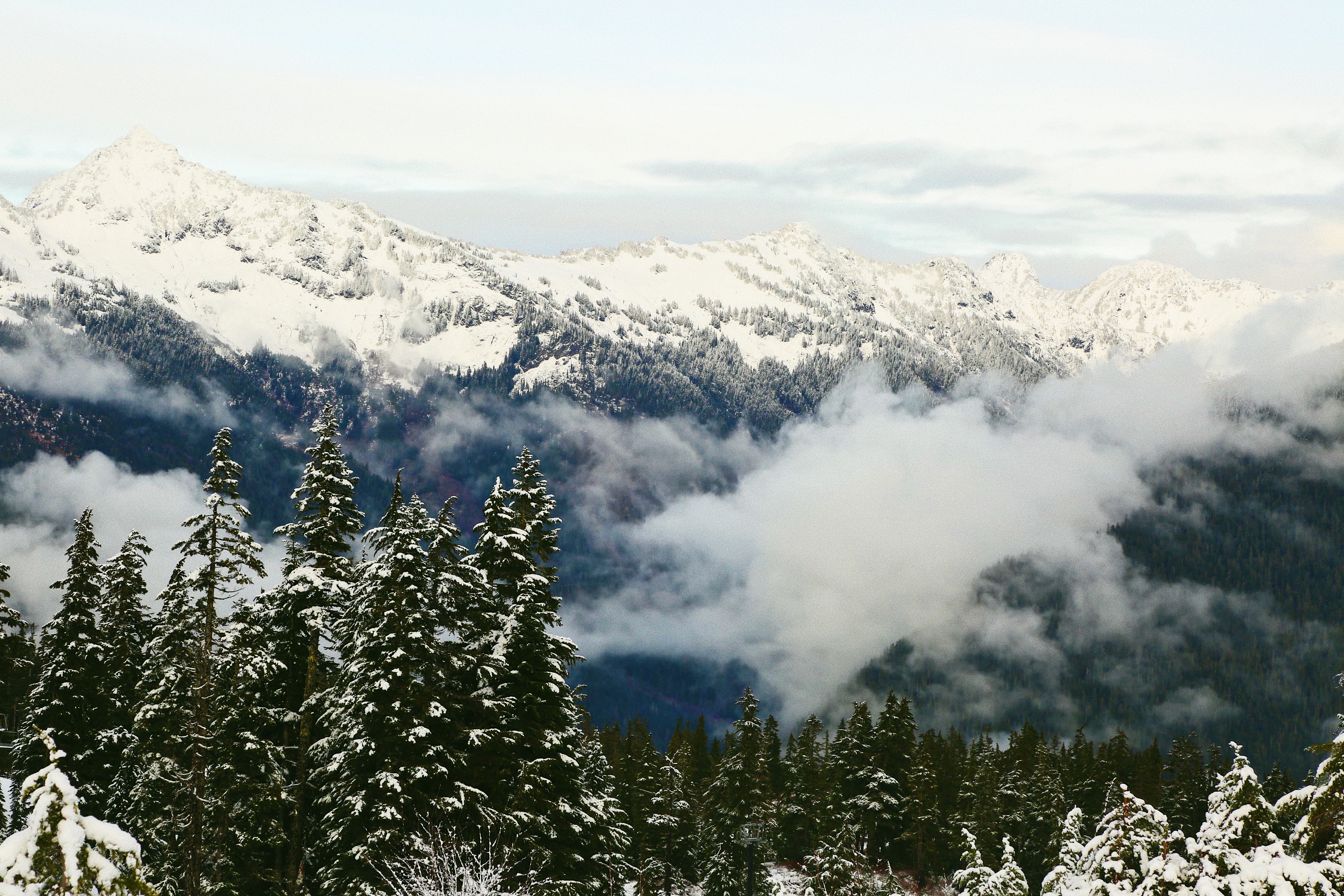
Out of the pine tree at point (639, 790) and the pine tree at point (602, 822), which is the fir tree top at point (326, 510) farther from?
the pine tree at point (639, 790)

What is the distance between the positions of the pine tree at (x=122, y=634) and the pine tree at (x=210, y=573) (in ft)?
40.9

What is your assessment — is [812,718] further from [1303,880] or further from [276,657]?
[1303,880]

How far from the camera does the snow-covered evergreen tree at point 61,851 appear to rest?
11.7 meters

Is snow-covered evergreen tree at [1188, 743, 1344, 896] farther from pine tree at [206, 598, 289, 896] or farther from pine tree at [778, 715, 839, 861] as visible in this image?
pine tree at [778, 715, 839, 861]

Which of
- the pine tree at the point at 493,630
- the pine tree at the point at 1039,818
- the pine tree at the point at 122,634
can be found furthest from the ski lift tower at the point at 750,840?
the pine tree at the point at 1039,818

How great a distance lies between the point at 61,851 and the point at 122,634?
37085 mm

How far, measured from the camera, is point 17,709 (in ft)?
230

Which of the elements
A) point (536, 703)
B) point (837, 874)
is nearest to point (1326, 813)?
point (536, 703)

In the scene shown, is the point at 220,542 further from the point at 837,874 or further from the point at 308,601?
the point at 837,874

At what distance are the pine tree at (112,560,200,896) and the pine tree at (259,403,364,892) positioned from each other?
2.72 meters

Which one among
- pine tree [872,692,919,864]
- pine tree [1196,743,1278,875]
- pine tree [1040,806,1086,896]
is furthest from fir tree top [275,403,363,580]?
pine tree [872,692,919,864]

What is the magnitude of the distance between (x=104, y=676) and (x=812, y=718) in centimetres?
10492

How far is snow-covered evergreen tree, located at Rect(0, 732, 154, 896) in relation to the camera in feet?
38.3

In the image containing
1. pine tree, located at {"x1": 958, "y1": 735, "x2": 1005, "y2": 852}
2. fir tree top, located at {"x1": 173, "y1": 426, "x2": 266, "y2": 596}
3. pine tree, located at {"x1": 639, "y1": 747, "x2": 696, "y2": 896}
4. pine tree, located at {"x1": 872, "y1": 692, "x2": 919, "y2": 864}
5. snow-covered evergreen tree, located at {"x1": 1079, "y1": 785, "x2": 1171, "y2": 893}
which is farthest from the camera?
pine tree, located at {"x1": 872, "y1": 692, "x2": 919, "y2": 864}
